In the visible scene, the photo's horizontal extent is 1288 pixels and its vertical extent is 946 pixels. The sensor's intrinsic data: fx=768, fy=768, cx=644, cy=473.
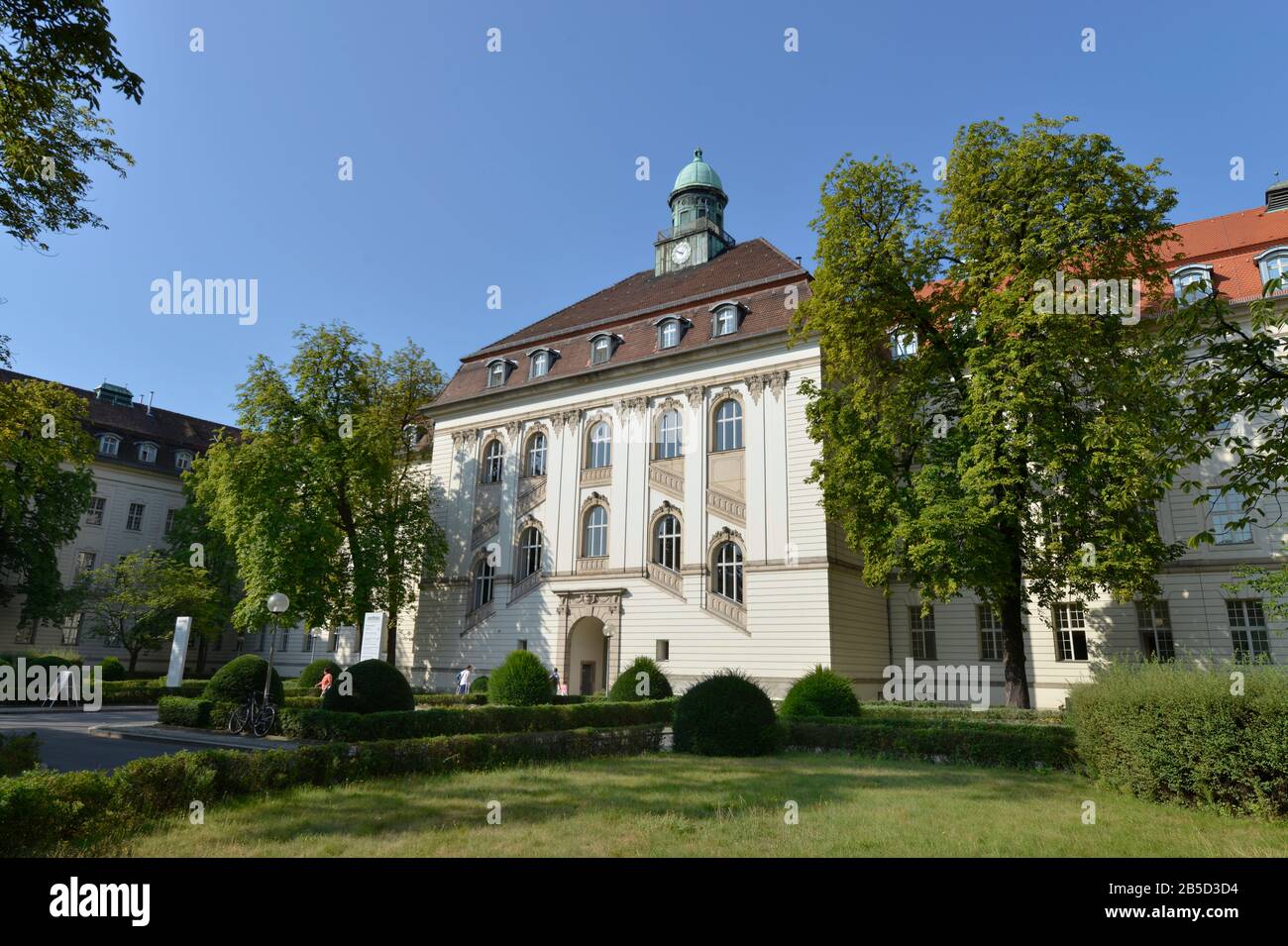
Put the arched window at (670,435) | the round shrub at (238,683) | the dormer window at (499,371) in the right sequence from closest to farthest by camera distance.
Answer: the round shrub at (238,683)
the arched window at (670,435)
the dormer window at (499,371)

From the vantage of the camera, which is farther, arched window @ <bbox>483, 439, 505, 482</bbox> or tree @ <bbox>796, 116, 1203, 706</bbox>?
arched window @ <bbox>483, 439, 505, 482</bbox>

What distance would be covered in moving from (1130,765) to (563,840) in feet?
28.2

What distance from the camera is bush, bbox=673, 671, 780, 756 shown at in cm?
1598

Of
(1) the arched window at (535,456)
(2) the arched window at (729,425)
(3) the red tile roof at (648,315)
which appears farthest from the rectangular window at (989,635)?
(1) the arched window at (535,456)

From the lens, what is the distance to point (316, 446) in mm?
33844

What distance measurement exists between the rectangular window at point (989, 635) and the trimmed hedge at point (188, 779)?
63.5 feet

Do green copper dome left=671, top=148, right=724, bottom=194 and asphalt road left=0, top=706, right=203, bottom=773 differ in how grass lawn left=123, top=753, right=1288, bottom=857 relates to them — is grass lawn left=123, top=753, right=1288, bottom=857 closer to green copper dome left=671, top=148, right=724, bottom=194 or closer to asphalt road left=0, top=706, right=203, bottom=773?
asphalt road left=0, top=706, right=203, bottom=773

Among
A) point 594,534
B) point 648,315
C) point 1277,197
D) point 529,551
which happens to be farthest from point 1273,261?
point 529,551

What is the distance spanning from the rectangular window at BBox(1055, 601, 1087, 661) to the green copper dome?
26.3 meters

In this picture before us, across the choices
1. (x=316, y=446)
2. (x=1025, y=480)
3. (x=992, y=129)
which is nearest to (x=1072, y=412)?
(x=1025, y=480)

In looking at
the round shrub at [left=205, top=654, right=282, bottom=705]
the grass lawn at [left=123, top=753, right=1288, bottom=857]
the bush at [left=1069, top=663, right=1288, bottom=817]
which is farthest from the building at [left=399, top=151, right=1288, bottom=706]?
the grass lawn at [left=123, top=753, right=1288, bottom=857]

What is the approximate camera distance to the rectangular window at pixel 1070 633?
26750 mm

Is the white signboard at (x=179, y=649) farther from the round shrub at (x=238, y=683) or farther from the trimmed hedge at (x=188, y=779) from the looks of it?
the trimmed hedge at (x=188, y=779)
